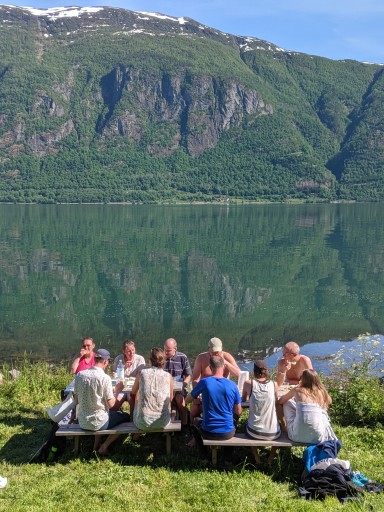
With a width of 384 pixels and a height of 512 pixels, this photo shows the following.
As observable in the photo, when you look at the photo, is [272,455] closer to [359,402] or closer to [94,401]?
[94,401]

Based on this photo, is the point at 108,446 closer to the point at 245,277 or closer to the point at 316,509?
the point at 316,509

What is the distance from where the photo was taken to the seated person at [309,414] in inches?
267

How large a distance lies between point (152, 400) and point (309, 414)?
2157mm

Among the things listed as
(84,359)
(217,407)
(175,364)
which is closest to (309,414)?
(217,407)

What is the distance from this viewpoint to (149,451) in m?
7.49

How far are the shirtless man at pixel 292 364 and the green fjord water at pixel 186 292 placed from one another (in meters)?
10.8

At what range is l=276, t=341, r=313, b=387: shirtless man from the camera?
341 inches

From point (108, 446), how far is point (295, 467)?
2.64m

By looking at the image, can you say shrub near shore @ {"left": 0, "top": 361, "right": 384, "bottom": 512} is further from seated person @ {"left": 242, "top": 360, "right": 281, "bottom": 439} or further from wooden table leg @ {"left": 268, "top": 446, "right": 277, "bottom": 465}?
seated person @ {"left": 242, "top": 360, "right": 281, "bottom": 439}

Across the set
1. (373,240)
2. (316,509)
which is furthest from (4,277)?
(373,240)

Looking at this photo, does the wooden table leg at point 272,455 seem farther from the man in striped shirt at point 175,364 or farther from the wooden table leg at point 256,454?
the man in striped shirt at point 175,364

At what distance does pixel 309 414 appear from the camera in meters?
6.79

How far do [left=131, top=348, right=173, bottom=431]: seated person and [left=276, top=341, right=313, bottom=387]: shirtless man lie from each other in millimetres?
2229

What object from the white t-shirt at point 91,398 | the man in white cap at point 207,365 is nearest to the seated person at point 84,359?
the white t-shirt at point 91,398
